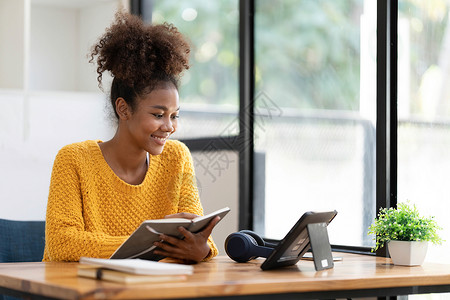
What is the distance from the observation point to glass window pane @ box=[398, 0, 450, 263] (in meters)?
2.52

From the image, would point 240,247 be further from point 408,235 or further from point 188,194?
point 408,235

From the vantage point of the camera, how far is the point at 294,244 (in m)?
1.94

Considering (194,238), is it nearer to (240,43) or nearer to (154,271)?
(154,271)

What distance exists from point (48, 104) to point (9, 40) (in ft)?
1.24

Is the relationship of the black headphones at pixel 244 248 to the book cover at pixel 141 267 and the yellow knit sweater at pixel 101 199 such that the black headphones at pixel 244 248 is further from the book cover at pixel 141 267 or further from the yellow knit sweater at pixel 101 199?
the book cover at pixel 141 267

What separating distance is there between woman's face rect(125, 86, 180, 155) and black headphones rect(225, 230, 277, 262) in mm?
403

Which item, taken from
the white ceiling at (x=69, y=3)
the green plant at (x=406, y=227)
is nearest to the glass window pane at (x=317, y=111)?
the green plant at (x=406, y=227)

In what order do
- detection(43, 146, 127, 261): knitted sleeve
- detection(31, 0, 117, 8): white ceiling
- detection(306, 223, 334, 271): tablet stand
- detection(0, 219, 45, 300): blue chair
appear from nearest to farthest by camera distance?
detection(306, 223, 334, 271): tablet stand → detection(43, 146, 127, 261): knitted sleeve → detection(0, 219, 45, 300): blue chair → detection(31, 0, 117, 8): white ceiling

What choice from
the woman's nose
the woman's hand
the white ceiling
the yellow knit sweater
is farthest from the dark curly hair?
the white ceiling

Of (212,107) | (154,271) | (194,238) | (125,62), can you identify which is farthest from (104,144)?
(212,107)

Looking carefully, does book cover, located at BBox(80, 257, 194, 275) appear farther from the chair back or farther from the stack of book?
the chair back

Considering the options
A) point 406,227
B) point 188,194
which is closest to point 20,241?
point 188,194

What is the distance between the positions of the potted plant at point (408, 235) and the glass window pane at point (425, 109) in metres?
0.32

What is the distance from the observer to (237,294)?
158 cm
